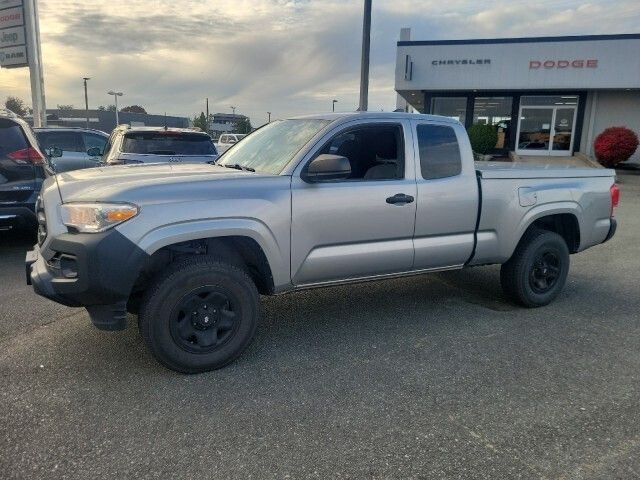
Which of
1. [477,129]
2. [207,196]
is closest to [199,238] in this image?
[207,196]

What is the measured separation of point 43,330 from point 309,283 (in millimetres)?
2267

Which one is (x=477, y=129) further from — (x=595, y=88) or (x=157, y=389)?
(x=157, y=389)

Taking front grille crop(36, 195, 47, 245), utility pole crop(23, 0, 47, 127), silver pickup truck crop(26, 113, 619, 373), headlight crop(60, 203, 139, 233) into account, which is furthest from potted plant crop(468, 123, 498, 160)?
headlight crop(60, 203, 139, 233)

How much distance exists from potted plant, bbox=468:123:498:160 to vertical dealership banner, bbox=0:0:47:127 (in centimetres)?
1780

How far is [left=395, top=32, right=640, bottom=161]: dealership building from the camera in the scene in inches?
861

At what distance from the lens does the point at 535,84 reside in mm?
22703

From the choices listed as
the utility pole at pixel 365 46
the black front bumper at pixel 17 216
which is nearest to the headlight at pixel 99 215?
the black front bumper at pixel 17 216

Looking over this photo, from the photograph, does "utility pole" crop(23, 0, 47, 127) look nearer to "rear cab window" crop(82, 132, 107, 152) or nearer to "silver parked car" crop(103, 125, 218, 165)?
"rear cab window" crop(82, 132, 107, 152)

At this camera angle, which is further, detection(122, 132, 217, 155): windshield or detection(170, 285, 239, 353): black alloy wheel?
detection(122, 132, 217, 155): windshield

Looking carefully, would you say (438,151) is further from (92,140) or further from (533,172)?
(92,140)

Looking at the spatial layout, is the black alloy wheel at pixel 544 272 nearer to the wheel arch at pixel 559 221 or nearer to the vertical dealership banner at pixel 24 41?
the wheel arch at pixel 559 221

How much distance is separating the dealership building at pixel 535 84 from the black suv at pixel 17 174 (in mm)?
19793

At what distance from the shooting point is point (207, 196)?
11.4 ft

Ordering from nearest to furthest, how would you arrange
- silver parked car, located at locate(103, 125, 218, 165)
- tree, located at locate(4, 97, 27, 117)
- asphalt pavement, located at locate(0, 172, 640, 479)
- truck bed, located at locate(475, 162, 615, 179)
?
1. asphalt pavement, located at locate(0, 172, 640, 479)
2. truck bed, located at locate(475, 162, 615, 179)
3. silver parked car, located at locate(103, 125, 218, 165)
4. tree, located at locate(4, 97, 27, 117)
